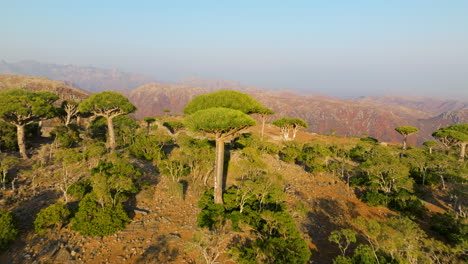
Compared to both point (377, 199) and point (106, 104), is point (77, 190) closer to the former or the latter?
point (106, 104)

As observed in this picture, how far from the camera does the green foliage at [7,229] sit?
9.77m

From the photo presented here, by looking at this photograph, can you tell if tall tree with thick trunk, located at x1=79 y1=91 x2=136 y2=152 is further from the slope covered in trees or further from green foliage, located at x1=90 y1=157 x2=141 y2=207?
green foliage, located at x1=90 y1=157 x2=141 y2=207

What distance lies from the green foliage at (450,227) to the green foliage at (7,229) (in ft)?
76.0

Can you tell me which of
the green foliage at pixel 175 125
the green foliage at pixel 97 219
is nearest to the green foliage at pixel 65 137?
the green foliage at pixel 175 125

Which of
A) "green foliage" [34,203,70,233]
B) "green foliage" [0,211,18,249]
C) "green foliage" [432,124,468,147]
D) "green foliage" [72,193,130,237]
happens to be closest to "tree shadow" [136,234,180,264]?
"green foliage" [72,193,130,237]

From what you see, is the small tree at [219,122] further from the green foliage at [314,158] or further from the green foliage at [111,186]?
the green foliage at [314,158]

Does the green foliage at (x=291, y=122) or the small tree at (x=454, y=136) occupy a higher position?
the small tree at (x=454, y=136)

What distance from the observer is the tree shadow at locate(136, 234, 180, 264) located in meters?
9.74

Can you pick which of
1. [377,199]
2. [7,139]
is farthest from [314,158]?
[7,139]

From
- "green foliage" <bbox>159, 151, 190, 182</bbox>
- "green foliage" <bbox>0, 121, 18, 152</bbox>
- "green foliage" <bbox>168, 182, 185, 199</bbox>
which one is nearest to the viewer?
"green foliage" <bbox>168, 182, 185, 199</bbox>

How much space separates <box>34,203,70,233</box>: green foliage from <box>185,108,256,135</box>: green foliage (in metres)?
8.05

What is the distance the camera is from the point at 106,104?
2573cm

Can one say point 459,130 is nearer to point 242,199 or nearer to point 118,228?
point 242,199

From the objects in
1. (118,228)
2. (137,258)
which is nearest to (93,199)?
(118,228)
